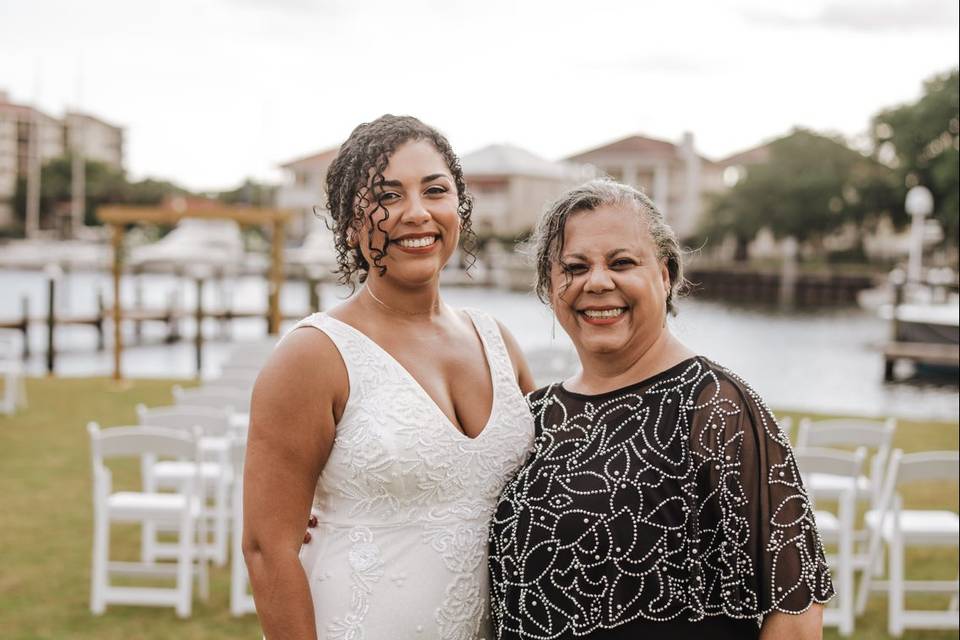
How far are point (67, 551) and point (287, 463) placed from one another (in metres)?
5.44

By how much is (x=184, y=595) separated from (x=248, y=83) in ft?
80.2

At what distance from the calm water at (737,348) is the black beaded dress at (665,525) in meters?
0.59

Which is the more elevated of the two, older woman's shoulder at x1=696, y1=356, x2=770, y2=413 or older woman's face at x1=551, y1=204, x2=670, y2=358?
older woman's face at x1=551, y1=204, x2=670, y2=358

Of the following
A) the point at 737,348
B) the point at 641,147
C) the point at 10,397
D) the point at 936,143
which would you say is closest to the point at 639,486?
the point at 936,143

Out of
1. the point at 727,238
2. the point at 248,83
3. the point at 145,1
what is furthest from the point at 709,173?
the point at 145,1

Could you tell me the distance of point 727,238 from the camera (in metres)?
73.4

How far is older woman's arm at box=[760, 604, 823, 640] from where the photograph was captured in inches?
80.2

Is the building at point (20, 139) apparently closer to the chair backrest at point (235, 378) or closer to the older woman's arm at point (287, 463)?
the chair backrest at point (235, 378)

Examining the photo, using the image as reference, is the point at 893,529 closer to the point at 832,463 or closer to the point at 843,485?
the point at 832,463

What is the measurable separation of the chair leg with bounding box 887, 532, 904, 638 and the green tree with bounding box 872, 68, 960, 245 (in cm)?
316

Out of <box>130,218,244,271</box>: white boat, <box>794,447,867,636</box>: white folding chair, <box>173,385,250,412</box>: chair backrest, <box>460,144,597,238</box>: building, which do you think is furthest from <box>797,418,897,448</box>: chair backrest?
<box>130,218,244,271</box>: white boat

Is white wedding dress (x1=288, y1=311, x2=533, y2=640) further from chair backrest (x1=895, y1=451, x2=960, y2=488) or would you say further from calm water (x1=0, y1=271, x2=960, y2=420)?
chair backrest (x1=895, y1=451, x2=960, y2=488)

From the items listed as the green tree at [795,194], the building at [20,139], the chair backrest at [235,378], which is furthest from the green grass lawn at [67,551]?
the building at [20,139]

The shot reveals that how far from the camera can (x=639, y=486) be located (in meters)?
2.14
